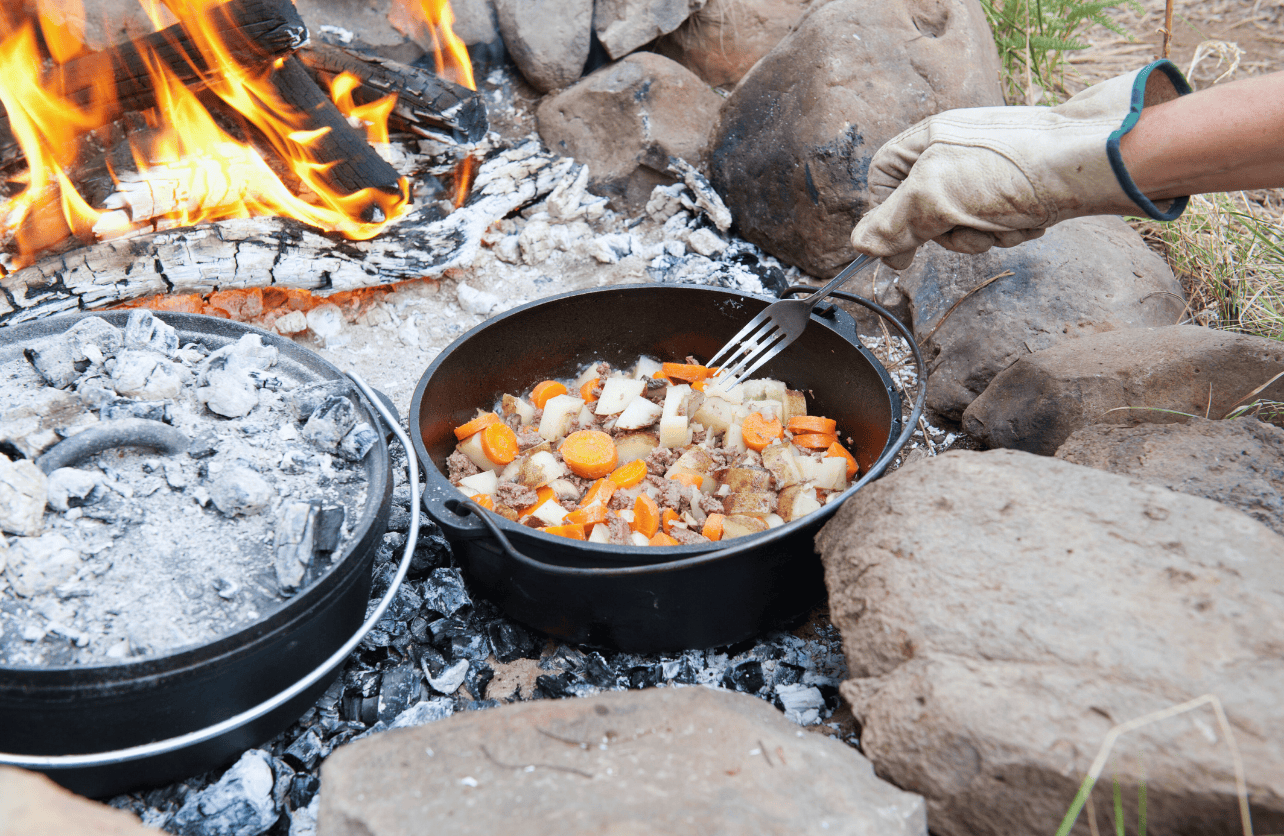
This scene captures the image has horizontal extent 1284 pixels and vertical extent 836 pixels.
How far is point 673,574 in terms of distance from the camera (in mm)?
1674

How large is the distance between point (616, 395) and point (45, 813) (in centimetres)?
163

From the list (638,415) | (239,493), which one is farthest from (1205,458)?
(239,493)

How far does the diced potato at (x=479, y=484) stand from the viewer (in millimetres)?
2141

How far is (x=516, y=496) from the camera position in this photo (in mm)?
2053

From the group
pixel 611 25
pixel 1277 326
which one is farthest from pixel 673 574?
pixel 611 25

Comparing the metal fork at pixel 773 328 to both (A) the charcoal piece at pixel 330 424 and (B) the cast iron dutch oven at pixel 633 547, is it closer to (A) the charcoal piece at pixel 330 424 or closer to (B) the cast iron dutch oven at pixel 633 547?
(B) the cast iron dutch oven at pixel 633 547

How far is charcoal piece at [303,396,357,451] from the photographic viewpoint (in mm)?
1773

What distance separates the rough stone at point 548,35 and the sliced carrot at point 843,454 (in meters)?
2.56

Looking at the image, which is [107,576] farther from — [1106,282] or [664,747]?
[1106,282]

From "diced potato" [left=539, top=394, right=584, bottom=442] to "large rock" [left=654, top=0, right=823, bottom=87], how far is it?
2.62 metres

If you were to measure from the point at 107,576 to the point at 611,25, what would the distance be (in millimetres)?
3414

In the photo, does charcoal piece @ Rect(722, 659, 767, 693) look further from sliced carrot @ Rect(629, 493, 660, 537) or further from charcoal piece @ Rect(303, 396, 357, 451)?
charcoal piece @ Rect(303, 396, 357, 451)

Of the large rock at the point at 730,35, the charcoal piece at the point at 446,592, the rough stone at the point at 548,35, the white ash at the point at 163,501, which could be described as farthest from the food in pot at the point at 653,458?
the large rock at the point at 730,35

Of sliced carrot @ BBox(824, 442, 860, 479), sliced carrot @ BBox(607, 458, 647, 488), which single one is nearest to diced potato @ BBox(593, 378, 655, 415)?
sliced carrot @ BBox(607, 458, 647, 488)
